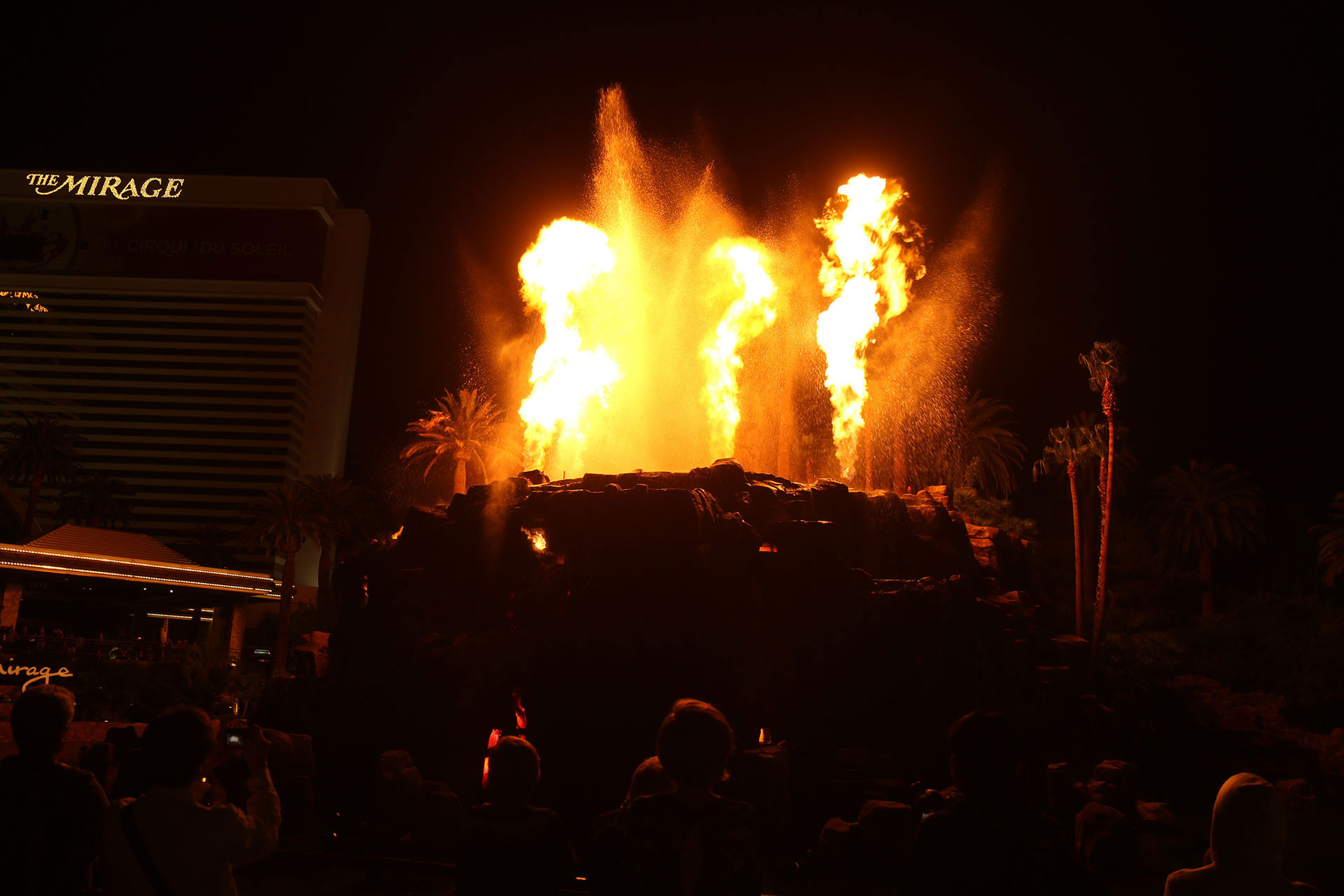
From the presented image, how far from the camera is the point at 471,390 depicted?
201 ft

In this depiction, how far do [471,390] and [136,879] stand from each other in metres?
58.8

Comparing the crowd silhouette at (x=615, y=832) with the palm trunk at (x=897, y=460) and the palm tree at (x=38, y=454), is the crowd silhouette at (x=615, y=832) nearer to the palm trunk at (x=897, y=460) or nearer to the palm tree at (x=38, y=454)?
the palm trunk at (x=897, y=460)

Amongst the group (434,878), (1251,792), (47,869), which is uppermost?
(1251,792)

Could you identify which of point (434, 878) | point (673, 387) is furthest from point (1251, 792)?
point (673, 387)

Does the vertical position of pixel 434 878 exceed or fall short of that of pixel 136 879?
it falls short

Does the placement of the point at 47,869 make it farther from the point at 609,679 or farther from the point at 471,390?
the point at 471,390

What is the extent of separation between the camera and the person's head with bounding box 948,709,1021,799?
377 centimetres

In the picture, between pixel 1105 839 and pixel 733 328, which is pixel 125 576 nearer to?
pixel 733 328

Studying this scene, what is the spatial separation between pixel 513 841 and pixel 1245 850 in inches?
120

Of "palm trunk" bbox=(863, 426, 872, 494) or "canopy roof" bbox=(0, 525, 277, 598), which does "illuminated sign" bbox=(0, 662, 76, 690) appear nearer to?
"canopy roof" bbox=(0, 525, 277, 598)

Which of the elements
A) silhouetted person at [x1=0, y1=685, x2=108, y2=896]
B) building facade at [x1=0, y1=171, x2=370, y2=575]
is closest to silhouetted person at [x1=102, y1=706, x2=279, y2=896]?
silhouetted person at [x1=0, y1=685, x2=108, y2=896]

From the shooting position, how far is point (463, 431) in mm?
60000

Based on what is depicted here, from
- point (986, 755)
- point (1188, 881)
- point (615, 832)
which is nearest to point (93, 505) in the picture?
point (615, 832)

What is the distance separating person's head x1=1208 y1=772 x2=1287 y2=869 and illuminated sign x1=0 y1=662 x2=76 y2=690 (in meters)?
33.7
